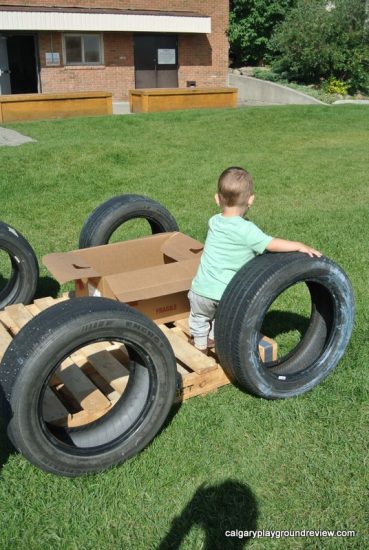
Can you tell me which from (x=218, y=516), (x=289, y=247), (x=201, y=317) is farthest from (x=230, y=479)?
(x=289, y=247)

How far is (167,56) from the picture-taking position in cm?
2580

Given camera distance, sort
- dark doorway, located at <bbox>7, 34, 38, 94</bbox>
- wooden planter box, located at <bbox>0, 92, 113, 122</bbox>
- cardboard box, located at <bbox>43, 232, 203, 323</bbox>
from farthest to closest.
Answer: dark doorway, located at <bbox>7, 34, 38, 94</bbox> < wooden planter box, located at <bbox>0, 92, 113, 122</bbox> < cardboard box, located at <bbox>43, 232, 203, 323</bbox>

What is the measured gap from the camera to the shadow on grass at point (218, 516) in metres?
2.79

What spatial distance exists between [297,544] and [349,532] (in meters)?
0.27

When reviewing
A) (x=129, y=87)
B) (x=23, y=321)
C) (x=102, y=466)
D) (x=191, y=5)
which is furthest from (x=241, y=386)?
(x=191, y=5)

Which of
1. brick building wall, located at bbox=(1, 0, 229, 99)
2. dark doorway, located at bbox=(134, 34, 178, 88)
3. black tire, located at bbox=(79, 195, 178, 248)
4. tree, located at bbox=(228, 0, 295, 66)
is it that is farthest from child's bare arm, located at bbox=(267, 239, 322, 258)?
tree, located at bbox=(228, 0, 295, 66)

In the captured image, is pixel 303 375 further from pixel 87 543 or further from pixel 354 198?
pixel 354 198

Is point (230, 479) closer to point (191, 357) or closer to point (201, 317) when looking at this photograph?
point (191, 357)

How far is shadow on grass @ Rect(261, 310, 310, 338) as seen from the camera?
485cm

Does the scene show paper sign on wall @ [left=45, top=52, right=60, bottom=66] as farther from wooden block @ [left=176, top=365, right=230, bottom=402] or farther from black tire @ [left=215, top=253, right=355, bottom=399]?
wooden block @ [left=176, top=365, right=230, bottom=402]

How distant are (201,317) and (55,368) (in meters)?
1.38

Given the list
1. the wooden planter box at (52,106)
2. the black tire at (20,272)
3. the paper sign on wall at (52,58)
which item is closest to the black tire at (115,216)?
the black tire at (20,272)

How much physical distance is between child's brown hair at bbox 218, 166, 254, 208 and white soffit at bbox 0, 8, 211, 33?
20.8 m

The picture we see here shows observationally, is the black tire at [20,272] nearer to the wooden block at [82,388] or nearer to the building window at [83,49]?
the wooden block at [82,388]
